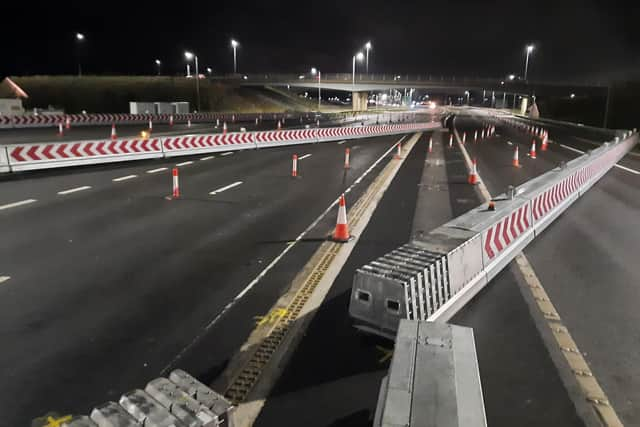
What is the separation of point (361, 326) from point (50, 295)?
4.41 metres

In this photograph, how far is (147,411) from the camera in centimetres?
332

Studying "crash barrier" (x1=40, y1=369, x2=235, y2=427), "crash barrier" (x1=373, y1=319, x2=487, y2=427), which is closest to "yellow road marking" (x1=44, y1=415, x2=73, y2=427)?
"crash barrier" (x1=40, y1=369, x2=235, y2=427)

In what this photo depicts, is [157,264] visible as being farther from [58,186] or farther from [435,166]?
[435,166]

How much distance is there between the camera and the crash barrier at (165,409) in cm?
319

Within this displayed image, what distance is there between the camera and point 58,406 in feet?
15.2

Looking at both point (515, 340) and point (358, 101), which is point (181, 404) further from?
point (358, 101)

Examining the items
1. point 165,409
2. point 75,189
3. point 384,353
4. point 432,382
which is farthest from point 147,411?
point 75,189

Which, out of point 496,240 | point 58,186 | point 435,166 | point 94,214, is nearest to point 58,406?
point 496,240

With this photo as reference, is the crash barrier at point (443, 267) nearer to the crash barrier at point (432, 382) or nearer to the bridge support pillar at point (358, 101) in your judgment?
the crash barrier at point (432, 382)

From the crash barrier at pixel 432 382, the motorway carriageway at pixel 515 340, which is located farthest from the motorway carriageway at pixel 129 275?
the crash barrier at pixel 432 382

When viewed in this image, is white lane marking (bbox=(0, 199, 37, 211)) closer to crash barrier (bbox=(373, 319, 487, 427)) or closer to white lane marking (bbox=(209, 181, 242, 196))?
white lane marking (bbox=(209, 181, 242, 196))

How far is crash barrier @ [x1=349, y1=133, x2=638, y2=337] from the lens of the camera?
5844 millimetres

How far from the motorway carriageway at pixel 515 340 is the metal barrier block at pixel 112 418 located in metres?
1.48

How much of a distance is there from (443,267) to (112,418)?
437 centimetres
